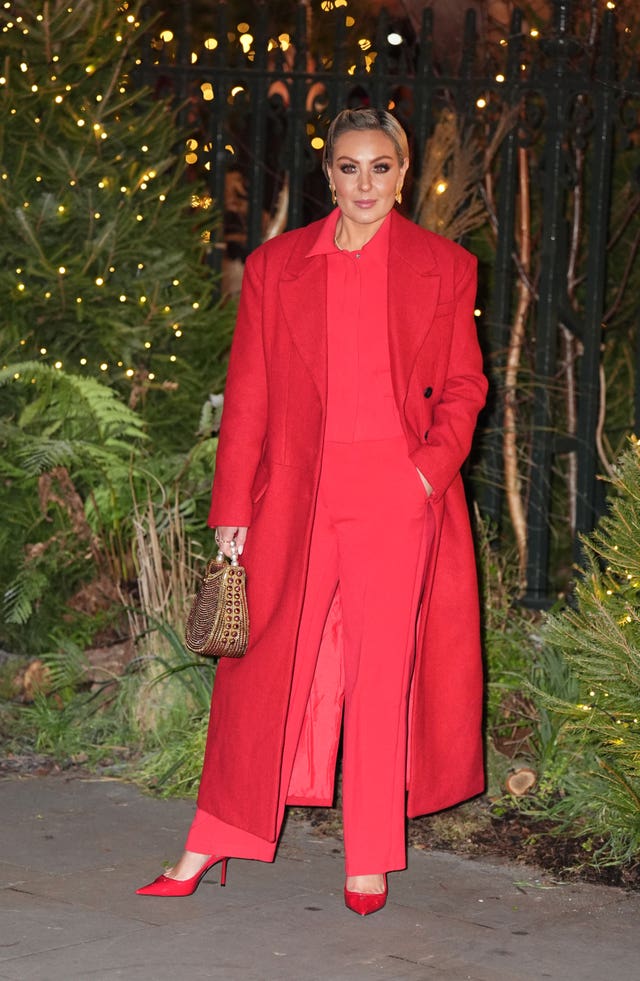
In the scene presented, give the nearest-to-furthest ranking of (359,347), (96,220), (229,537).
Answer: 1. (359,347)
2. (229,537)
3. (96,220)

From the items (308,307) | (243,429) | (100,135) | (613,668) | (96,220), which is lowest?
(613,668)

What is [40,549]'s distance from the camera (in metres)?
6.56

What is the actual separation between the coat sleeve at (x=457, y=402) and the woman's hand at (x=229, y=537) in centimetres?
56

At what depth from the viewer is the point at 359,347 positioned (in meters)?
4.20

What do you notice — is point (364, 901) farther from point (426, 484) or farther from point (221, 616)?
point (426, 484)

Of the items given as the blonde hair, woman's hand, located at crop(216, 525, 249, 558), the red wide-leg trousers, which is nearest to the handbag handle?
woman's hand, located at crop(216, 525, 249, 558)

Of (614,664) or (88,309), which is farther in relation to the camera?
(88,309)


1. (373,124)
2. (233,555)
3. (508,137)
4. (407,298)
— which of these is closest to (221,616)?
(233,555)

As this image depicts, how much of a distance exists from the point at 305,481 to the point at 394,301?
0.56 metres

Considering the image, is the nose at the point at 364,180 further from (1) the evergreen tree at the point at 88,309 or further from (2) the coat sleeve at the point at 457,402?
(1) the evergreen tree at the point at 88,309

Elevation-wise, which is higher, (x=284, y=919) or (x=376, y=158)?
(x=376, y=158)

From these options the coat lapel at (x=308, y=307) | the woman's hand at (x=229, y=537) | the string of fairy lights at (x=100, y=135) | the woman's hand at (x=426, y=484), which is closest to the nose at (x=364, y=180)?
the coat lapel at (x=308, y=307)

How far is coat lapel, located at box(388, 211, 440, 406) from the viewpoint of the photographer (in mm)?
4172

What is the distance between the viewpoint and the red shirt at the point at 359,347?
13.7ft
